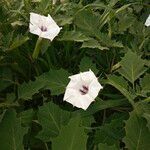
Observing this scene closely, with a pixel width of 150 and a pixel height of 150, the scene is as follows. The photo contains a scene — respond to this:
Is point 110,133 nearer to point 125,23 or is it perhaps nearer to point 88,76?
point 88,76

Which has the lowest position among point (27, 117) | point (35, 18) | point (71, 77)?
point (27, 117)

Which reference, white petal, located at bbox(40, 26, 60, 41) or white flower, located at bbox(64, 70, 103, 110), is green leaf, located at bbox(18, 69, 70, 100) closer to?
white flower, located at bbox(64, 70, 103, 110)

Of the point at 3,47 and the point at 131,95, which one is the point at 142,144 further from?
the point at 3,47

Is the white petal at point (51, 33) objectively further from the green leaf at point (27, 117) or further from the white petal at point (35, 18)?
the green leaf at point (27, 117)

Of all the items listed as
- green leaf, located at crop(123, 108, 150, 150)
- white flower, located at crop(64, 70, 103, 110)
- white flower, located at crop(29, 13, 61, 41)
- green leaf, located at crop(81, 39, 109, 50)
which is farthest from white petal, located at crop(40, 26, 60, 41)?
green leaf, located at crop(123, 108, 150, 150)

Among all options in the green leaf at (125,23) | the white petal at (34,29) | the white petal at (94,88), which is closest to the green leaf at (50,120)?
the white petal at (94,88)

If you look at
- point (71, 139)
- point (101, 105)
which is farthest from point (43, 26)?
point (71, 139)
